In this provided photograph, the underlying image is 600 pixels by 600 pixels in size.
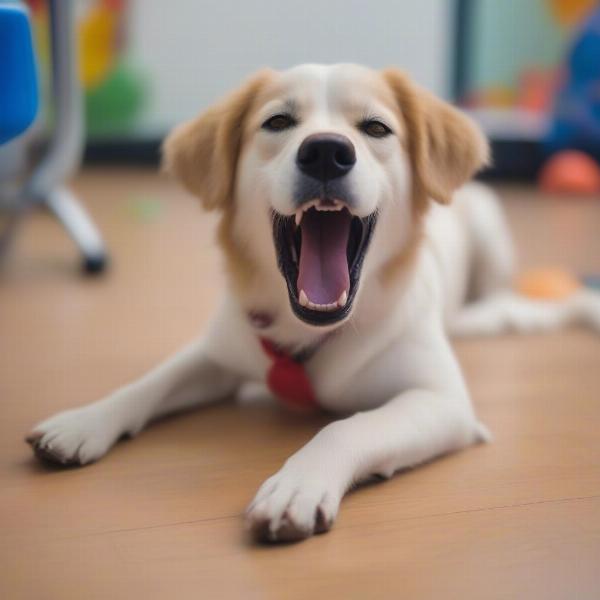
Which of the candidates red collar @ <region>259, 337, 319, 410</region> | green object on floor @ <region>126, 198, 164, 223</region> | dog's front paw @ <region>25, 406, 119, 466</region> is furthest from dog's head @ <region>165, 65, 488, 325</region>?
green object on floor @ <region>126, 198, 164, 223</region>

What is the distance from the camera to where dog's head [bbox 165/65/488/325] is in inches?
65.3

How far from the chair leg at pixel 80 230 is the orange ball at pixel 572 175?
113 inches

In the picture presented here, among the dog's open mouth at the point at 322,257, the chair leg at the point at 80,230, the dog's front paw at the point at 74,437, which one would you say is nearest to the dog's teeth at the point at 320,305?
the dog's open mouth at the point at 322,257

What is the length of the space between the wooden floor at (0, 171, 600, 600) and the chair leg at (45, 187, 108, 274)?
0.51m

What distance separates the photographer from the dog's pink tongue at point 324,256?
5.68ft

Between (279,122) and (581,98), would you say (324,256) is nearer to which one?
(279,122)

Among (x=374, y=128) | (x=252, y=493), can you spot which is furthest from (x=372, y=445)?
(x=374, y=128)

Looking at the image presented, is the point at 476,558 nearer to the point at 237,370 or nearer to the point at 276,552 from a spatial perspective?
the point at 276,552

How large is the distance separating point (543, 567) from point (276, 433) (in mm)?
686

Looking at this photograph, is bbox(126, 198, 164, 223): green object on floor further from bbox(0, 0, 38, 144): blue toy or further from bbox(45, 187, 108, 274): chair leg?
bbox(0, 0, 38, 144): blue toy

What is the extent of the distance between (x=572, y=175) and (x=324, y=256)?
3.65 meters

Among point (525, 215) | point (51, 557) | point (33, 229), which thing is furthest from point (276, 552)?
point (525, 215)

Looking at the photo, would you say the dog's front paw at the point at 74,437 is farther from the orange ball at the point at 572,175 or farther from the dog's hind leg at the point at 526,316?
the orange ball at the point at 572,175

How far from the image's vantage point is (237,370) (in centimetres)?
199
